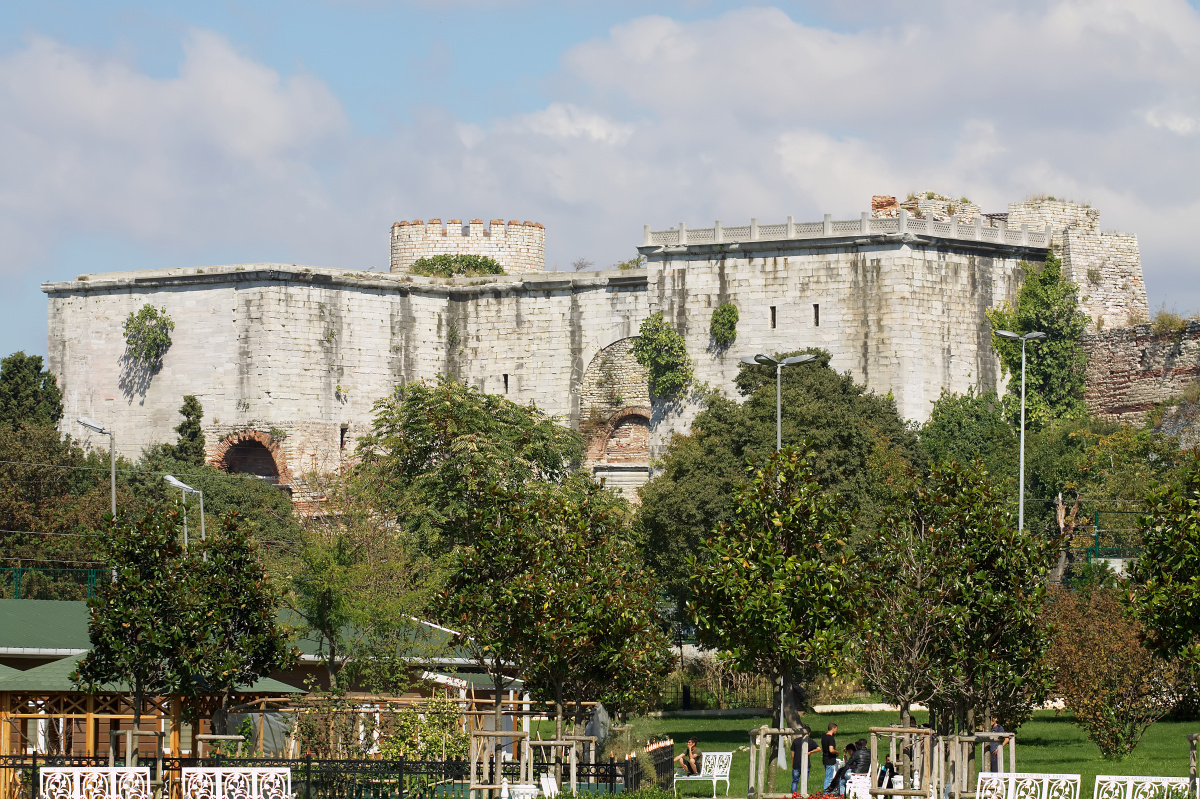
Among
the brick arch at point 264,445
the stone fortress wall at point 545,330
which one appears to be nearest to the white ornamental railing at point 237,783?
the stone fortress wall at point 545,330

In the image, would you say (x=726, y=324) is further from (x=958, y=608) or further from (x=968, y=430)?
(x=958, y=608)

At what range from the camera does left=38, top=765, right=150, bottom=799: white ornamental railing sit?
20.1 m

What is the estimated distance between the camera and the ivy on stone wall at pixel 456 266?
2334 inches

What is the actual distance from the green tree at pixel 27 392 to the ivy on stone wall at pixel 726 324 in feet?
70.4

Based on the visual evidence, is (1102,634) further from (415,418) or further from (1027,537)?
(415,418)

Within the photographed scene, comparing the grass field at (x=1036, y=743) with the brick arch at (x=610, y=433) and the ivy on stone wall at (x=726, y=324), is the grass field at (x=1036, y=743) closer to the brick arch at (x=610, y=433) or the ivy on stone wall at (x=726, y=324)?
the ivy on stone wall at (x=726, y=324)

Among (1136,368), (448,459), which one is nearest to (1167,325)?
(1136,368)

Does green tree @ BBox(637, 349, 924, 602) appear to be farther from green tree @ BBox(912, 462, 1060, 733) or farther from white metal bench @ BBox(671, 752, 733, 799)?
green tree @ BBox(912, 462, 1060, 733)

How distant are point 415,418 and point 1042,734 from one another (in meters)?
15.8

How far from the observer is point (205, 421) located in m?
55.9

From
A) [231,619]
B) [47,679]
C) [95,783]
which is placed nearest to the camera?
[95,783]

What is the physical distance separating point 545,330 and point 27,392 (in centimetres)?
1674

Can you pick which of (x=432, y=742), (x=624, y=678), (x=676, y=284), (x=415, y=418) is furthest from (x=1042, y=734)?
(x=676, y=284)

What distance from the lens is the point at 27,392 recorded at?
57719 mm
